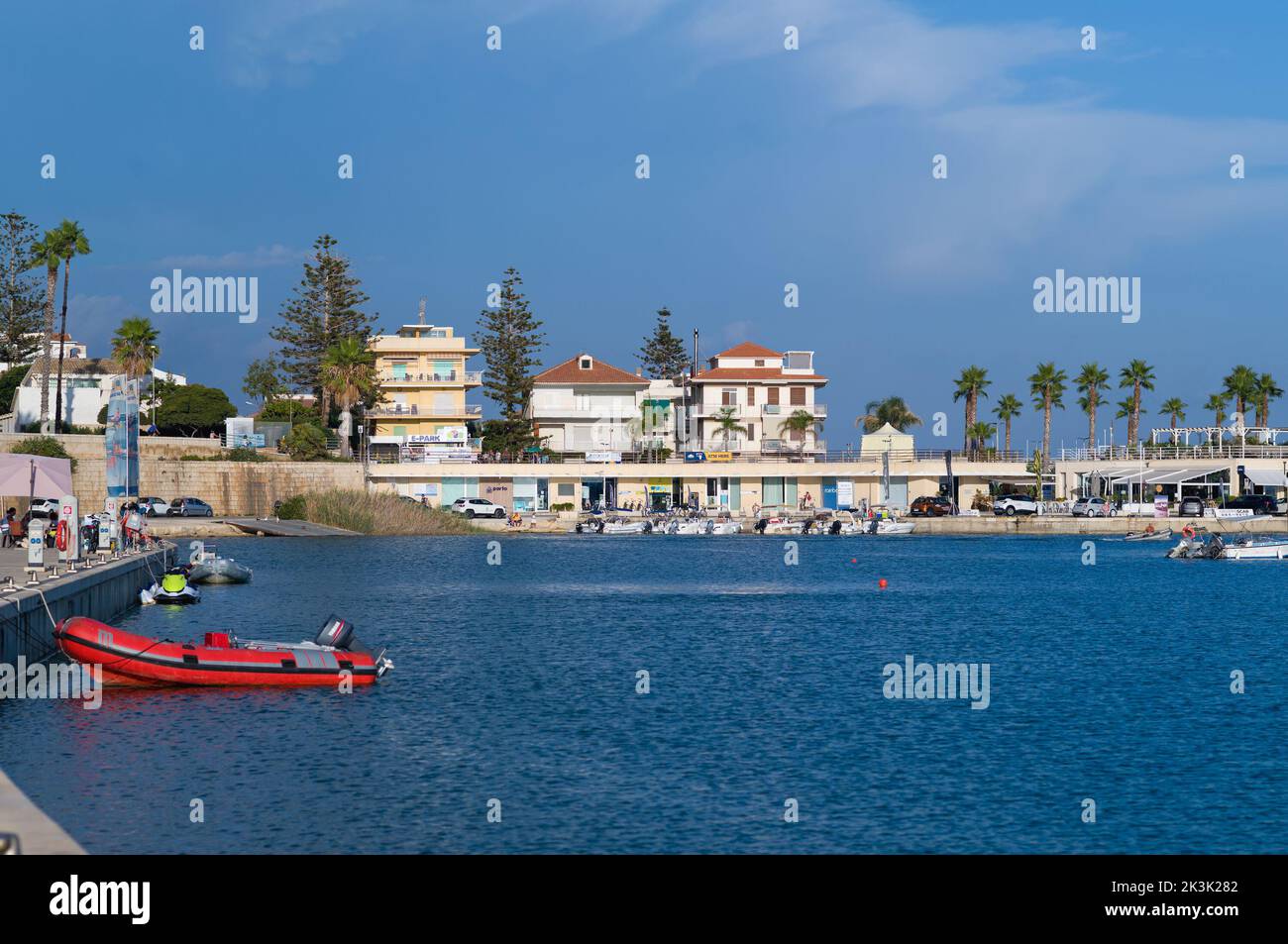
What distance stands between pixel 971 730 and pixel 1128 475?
8271 centimetres

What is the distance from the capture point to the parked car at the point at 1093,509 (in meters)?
99.6

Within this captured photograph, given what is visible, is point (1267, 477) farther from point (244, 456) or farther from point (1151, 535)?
point (244, 456)

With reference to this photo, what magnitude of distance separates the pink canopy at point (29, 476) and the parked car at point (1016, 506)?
2825 inches

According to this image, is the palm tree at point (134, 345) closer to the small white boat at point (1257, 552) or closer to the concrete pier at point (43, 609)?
the concrete pier at point (43, 609)

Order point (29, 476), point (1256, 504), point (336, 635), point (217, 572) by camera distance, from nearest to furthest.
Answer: point (336, 635) < point (29, 476) < point (217, 572) < point (1256, 504)

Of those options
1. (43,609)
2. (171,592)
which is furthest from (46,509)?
(43,609)

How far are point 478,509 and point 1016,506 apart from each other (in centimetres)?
3722

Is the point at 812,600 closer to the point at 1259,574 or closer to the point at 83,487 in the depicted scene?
the point at 1259,574

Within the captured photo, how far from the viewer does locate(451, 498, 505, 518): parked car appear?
96.5m

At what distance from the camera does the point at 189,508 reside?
8325 centimetres

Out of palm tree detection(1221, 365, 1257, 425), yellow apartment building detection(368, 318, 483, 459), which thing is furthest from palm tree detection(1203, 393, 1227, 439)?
yellow apartment building detection(368, 318, 483, 459)

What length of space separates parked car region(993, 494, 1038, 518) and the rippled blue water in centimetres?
4938

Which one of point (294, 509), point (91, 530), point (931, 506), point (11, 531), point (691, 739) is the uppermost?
point (91, 530)
